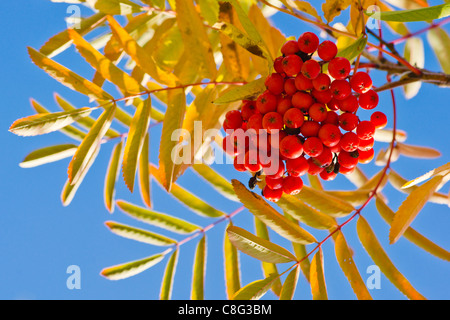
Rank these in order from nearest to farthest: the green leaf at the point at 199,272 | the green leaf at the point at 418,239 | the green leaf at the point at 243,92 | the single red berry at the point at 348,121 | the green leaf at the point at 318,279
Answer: the green leaf at the point at 243,92 < the single red berry at the point at 348,121 < the green leaf at the point at 318,279 < the green leaf at the point at 418,239 < the green leaf at the point at 199,272

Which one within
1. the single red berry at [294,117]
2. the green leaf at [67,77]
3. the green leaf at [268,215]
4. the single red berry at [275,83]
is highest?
the green leaf at [67,77]

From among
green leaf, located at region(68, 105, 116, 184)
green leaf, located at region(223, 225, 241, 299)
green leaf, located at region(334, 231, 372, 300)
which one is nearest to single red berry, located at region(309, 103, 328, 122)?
green leaf, located at region(334, 231, 372, 300)

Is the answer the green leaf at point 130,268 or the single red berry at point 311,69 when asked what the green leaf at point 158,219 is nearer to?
the green leaf at point 130,268

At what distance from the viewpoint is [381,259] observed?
5.19 feet

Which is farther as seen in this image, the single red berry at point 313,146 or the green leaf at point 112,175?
the green leaf at point 112,175

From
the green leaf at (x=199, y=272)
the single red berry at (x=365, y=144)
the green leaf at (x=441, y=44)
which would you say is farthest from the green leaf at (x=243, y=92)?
the green leaf at (x=441, y=44)

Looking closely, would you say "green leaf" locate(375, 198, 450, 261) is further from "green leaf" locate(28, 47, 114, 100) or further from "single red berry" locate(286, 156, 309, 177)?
"green leaf" locate(28, 47, 114, 100)

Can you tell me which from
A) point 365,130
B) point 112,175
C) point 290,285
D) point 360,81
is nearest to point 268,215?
point 290,285

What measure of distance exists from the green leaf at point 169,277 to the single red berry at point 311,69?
1168mm

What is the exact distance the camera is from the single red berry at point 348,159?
1.37 meters

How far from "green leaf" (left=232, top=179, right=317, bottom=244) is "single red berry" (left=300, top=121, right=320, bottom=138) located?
0.26 m
